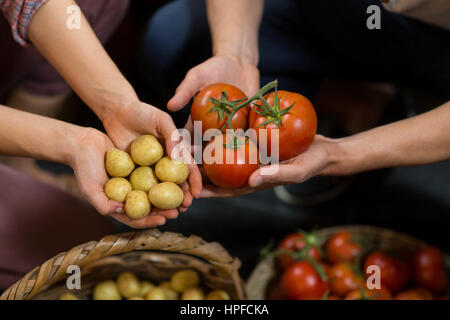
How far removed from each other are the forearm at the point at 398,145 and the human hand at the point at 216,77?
285 millimetres

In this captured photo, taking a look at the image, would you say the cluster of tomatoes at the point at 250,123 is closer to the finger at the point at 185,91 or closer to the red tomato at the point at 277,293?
the finger at the point at 185,91

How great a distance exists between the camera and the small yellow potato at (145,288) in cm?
107

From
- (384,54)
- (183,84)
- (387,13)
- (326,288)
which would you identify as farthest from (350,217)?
(183,84)

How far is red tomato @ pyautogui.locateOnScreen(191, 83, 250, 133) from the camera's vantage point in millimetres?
878

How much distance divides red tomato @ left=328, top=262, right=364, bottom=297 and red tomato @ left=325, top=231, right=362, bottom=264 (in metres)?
0.04

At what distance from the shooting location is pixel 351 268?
3.84 feet

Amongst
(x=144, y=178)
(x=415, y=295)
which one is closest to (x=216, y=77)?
(x=144, y=178)

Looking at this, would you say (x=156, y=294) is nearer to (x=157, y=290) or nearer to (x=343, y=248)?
(x=157, y=290)

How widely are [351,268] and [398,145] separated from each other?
395 millimetres

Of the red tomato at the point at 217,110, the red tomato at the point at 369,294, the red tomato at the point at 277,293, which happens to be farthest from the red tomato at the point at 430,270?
the red tomato at the point at 217,110

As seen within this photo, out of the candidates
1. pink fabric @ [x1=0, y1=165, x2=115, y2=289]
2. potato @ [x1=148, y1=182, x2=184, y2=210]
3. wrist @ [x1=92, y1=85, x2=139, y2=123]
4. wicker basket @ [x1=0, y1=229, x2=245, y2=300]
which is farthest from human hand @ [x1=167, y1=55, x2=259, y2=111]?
pink fabric @ [x1=0, y1=165, x2=115, y2=289]

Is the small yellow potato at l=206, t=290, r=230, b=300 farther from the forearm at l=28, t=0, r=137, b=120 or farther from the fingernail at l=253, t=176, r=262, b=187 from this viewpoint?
the forearm at l=28, t=0, r=137, b=120
